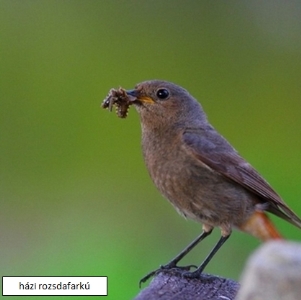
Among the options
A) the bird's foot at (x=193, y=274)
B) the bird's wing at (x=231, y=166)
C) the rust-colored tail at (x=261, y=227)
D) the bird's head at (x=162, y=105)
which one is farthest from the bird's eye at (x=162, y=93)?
the bird's foot at (x=193, y=274)

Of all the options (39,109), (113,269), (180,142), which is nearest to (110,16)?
(39,109)

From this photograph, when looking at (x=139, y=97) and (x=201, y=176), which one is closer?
(x=201, y=176)

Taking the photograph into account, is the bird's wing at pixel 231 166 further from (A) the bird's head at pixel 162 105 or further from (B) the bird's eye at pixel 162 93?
(B) the bird's eye at pixel 162 93

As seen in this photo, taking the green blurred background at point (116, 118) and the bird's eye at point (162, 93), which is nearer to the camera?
the bird's eye at point (162, 93)

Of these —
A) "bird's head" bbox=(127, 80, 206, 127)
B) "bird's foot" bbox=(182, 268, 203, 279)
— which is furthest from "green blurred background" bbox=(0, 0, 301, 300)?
"bird's foot" bbox=(182, 268, 203, 279)

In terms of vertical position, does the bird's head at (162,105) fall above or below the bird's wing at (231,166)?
above

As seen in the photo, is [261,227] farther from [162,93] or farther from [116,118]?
[116,118]

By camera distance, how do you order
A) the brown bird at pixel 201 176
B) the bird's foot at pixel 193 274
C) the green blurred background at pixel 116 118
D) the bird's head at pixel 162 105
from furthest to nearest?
the green blurred background at pixel 116 118
the bird's head at pixel 162 105
the brown bird at pixel 201 176
the bird's foot at pixel 193 274

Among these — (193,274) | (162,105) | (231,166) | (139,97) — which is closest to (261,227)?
(231,166)
